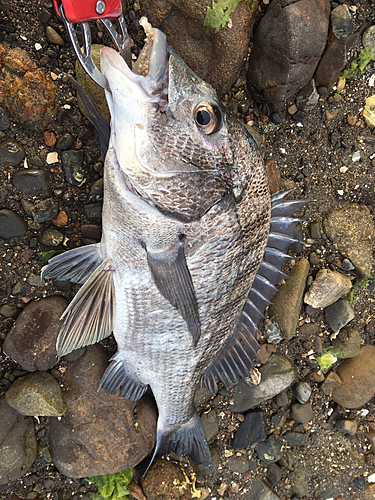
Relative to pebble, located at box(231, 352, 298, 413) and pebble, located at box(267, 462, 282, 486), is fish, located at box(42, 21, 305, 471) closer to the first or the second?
pebble, located at box(231, 352, 298, 413)

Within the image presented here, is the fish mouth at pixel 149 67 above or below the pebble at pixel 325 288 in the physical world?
above

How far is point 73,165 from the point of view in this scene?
2641 millimetres

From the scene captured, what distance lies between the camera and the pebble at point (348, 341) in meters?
3.44

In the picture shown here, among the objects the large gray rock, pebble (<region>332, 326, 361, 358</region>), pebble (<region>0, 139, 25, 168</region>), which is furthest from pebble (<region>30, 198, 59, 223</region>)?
pebble (<region>332, 326, 361, 358</region>)

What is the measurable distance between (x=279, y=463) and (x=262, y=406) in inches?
30.0

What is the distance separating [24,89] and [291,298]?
291 centimetres

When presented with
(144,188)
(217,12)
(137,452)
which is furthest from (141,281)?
(217,12)

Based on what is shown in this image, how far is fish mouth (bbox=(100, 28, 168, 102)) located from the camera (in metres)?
1.59

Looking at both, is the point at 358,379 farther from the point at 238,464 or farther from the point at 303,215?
the point at 303,215

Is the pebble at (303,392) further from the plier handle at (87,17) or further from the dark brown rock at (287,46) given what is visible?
the plier handle at (87,17)

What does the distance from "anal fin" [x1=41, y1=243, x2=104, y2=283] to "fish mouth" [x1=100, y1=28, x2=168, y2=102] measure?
3.91 ft

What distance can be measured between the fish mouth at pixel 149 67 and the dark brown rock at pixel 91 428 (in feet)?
7.25

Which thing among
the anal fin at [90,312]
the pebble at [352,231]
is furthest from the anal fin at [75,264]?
the pebble at [352,231]

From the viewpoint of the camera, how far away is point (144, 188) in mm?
1842
